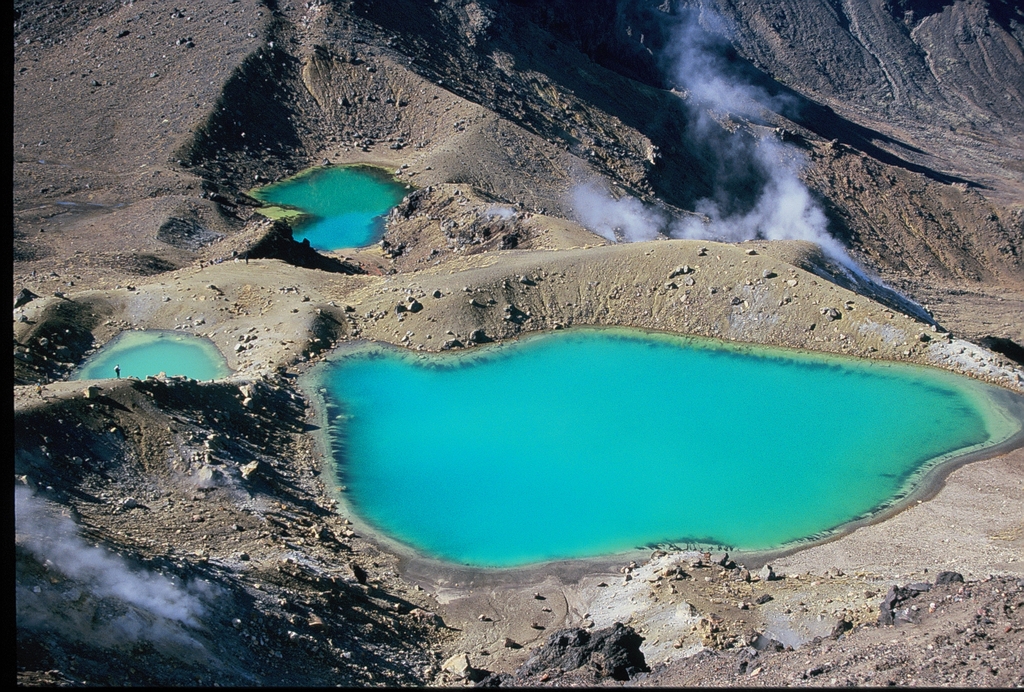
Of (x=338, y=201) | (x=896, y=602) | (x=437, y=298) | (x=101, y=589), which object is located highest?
(x=338, y=201)

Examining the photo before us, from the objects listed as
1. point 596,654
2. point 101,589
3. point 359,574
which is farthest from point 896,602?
point 101,589

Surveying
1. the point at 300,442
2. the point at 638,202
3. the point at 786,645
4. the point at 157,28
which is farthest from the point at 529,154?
the point at 786,645

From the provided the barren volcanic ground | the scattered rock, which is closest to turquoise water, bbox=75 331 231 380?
the barren volcanic ground

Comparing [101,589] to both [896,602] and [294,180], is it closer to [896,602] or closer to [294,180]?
[896,602]

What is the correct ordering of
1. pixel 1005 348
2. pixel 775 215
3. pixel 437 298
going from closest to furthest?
1. pixel 437 298
2. pixel 1005 348
3. pixel 775 215

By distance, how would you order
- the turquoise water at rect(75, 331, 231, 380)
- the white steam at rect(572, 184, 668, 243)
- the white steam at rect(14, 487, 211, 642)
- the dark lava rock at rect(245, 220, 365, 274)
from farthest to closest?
A: the white steam at rect(572, 184, 668, 243) → the dark lava rock at rect(245, 220, 365, 274) → the turquoise water at rect(75, 331, 231, 380) → the white steam at rect(14, 487, 211, 642)

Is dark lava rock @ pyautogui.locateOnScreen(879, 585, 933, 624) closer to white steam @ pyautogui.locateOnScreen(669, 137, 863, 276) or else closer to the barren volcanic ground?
the barren volcanic ground

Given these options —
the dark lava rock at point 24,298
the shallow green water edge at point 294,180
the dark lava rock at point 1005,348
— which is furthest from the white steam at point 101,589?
the shallow green water edge at point 294,180
